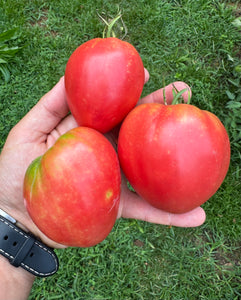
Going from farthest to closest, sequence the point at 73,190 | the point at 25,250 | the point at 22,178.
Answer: the point at 22,178 < the point at 25,250 < the point at 73,190

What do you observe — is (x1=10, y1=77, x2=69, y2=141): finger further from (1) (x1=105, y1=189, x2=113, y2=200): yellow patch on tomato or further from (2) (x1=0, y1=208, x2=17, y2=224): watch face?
(1) (x1=105, y1=189, x2=113, y2=200): yellow patch on tomato

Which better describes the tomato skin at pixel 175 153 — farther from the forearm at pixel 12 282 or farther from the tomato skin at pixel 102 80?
the forearm at pixel 12 282

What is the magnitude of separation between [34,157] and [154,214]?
2.59 ft

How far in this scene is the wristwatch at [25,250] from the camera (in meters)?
1.65

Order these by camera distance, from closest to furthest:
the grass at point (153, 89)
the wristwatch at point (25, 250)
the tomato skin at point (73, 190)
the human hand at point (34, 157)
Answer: the tomato skin at point (73, 190), the wristwatch at point (25, 250), the human hand at point (34, 157), the grass at point (153, 89)

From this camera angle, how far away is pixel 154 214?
6.09 ft

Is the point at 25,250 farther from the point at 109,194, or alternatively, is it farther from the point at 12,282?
the point at 109,194

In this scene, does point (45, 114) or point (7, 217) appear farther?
point (45, 114)

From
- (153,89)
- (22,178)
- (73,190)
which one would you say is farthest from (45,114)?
(153,89)

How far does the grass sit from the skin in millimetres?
551

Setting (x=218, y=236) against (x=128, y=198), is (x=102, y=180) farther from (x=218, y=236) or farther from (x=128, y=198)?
(x=218, y=236)

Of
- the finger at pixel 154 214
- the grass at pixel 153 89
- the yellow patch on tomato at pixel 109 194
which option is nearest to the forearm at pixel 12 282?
the grass at pixel 153 89

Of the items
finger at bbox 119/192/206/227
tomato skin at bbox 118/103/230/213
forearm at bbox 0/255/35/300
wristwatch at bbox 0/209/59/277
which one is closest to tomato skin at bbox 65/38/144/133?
tomato skin at bbox 118/103/230/213

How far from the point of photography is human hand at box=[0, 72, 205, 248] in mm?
1767
